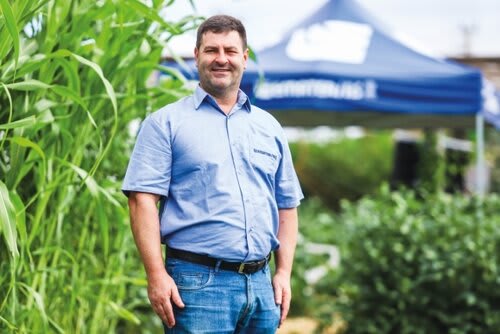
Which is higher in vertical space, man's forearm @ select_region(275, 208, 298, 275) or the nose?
the nose

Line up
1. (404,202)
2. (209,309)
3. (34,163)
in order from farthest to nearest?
(404,202) < (34,163) < (209,309)

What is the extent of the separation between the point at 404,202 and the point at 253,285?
9.31ft

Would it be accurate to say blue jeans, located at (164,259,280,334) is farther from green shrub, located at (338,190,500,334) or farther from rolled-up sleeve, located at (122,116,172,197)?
green shrub, located at (338,190,500,334)

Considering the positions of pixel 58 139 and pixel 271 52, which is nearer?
pixel 58 139

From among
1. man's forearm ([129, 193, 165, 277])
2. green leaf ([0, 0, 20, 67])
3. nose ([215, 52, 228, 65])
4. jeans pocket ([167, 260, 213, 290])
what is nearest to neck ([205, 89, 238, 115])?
nose ([215, 52, 228, 65])

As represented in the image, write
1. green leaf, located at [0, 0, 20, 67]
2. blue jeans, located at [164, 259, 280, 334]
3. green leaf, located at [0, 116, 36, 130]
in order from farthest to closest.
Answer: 1. blue jeans, located at [164, 259, 280, 334]
2. green leaf, located at [0, 116, 36, 130]
3. green leaf, located at [0, 0, 20, 67]

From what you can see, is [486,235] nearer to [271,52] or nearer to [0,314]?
[271,52]

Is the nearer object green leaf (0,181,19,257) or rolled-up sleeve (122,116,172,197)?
green leaf (0,181,19,257)

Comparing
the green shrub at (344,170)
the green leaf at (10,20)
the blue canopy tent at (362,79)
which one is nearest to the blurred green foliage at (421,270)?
the blue canopy tent at (362,79)

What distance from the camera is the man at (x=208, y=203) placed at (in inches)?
87.7

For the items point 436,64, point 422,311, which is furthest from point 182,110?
point 436,64

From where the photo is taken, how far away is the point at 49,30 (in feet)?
8.26

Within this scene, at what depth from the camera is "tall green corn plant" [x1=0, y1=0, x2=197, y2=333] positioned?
7.72 feet

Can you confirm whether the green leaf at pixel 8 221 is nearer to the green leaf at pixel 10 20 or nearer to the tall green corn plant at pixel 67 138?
the tall green corn plant at pixel 67 138
